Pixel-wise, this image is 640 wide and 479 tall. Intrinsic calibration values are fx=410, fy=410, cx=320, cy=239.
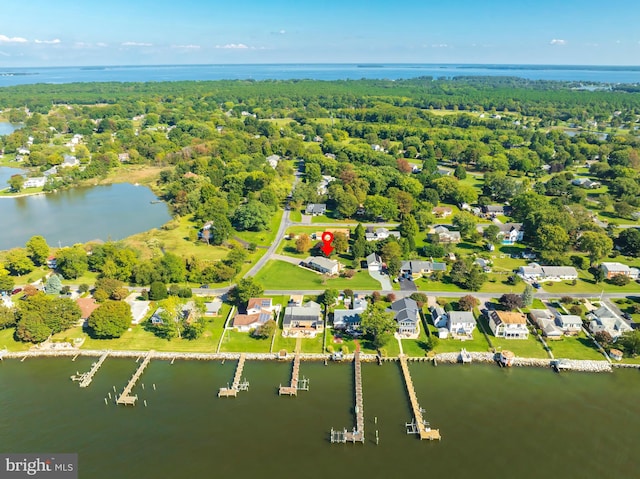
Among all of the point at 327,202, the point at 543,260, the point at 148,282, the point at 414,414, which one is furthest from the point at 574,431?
the point at 327,202

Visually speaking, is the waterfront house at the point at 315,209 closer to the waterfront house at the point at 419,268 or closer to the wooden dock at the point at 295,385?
the waterfront house at the point at 419,268

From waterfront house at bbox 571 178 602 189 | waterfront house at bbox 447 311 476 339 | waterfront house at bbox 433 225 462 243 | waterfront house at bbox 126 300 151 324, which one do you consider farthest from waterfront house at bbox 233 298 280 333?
waterfront house at bbox 571 178 602 189

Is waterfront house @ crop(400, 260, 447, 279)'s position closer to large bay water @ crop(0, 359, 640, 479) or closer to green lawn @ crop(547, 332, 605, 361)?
green lawn @ crop(547, 332, 605, 361)

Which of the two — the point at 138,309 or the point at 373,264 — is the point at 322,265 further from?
the point at 138,309

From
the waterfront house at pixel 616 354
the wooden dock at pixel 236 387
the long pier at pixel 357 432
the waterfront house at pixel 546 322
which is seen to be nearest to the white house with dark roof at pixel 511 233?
the waterfront house at pixel 546 322

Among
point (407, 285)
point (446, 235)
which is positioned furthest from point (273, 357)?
point (446, 235)
